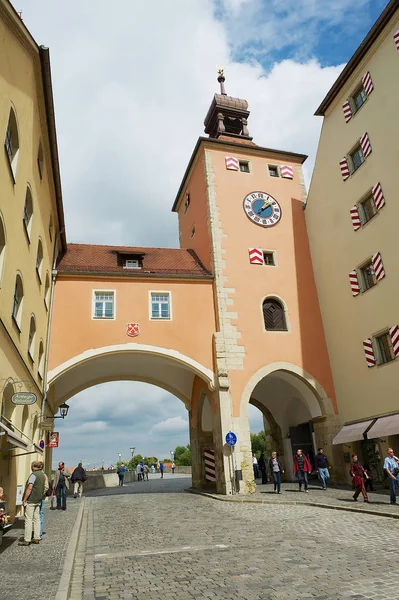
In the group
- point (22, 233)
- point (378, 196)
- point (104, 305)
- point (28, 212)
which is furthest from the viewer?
point (104, 305)

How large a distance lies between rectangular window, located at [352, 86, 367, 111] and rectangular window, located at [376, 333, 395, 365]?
384 inches

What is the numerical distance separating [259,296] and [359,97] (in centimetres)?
952

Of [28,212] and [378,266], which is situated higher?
[28,212]

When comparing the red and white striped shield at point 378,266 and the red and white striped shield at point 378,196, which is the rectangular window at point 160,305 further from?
the red and white striped shield at point 378,196

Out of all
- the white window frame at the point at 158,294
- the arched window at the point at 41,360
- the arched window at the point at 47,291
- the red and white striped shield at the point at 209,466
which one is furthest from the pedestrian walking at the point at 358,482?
the arched window at the point at 47,291

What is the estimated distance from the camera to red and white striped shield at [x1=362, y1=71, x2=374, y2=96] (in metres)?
18.8

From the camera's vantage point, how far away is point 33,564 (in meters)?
7.21

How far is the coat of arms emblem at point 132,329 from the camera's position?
19.3 m

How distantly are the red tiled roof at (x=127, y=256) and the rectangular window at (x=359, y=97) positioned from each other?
9.67 m

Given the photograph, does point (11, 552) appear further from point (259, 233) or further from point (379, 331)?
point (259, 233)

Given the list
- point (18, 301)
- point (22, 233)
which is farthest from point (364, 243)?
point (18, 301)

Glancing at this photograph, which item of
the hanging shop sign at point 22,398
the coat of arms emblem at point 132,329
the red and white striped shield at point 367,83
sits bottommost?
the hanging shop sign at point 22,398

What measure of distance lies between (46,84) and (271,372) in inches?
541

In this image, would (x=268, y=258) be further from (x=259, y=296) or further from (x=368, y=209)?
(x=368, y=209)
